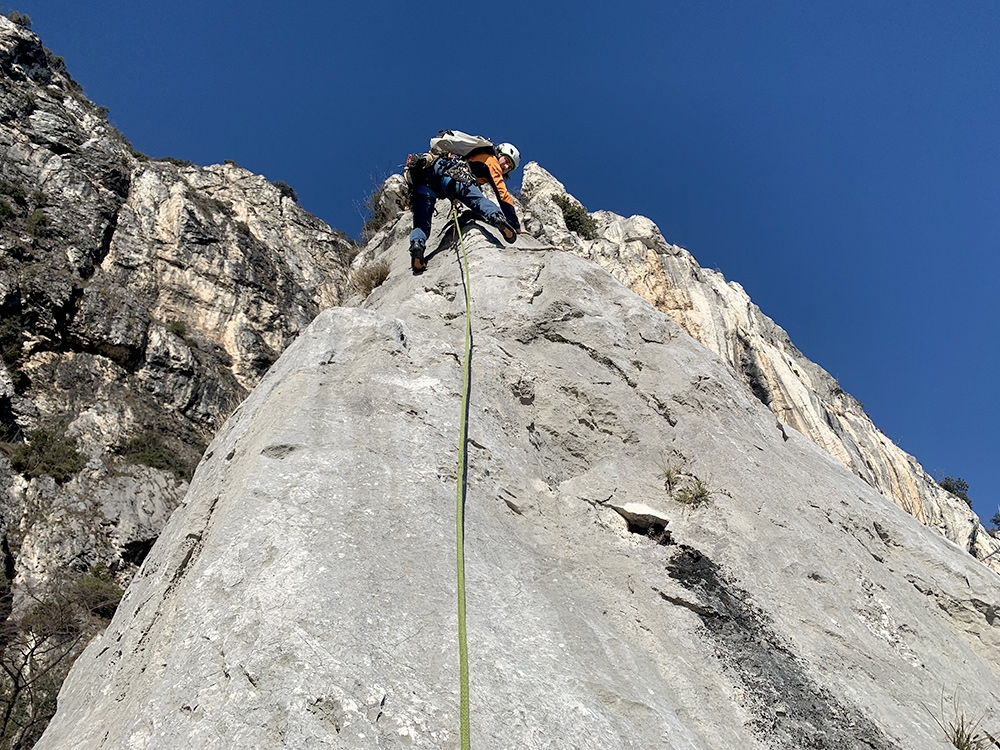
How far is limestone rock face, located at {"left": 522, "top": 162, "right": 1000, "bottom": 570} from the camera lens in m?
14.0

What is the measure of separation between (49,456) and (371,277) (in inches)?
739

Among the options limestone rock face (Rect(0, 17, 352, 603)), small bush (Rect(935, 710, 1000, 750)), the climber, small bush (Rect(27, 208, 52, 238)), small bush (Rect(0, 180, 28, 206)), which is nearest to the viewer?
small bush (Rect(935, 710, 1000, 750))

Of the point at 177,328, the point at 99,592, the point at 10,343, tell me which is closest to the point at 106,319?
the point at 177,328

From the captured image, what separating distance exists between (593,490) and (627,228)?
1524 cm

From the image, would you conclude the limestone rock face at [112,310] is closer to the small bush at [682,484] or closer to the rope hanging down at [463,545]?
the rope hanging down at [463,545]

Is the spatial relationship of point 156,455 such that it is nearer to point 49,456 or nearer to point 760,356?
point 49,456

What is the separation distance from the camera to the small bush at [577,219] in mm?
18422

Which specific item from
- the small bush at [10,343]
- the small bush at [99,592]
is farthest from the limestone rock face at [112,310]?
the small bush at [99,592]

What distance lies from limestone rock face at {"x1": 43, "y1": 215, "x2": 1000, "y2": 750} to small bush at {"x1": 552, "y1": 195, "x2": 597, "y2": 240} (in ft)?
41.3

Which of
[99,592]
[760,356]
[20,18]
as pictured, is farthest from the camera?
[20,18]

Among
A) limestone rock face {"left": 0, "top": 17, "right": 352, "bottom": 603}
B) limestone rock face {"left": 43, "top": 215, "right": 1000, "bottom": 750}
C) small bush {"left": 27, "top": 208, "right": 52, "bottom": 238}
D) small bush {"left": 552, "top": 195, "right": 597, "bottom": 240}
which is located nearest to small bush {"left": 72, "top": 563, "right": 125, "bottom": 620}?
limestone rock face {"left": 0, "top": 17, "right": 352, "bottom": 603}

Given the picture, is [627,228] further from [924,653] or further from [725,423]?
[924,653]

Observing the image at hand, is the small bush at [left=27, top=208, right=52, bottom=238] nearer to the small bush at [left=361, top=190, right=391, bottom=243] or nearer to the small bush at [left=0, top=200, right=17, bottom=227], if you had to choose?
the small bush at [left=0, top=200, right=17, bottom=227]

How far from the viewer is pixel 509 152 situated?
10758mm
